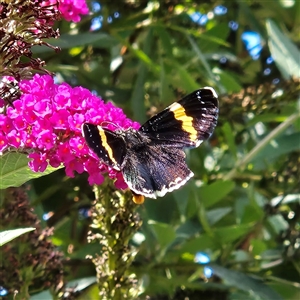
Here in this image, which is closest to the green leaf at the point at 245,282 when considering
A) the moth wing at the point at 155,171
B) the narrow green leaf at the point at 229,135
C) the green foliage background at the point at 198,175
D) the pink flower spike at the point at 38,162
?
the green foliage background at the point at 198,175

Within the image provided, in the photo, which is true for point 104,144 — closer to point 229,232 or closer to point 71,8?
point 71,8

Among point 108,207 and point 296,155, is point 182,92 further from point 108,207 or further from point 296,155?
point 108,207

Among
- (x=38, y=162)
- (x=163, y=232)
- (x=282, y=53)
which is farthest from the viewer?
(x=282, y=53)

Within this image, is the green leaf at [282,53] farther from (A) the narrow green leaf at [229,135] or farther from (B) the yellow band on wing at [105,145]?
(B) the yellow band on wing at [105,145]

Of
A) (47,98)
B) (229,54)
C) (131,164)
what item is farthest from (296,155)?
(47,98)

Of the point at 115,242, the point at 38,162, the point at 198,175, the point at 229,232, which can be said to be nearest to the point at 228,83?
the point at 198,175

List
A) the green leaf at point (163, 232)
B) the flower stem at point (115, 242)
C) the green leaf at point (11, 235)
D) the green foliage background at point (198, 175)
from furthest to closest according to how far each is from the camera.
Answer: the green foliage background at point (198, 175) < the green leaf at point (163, 232) < the flower stem at point (115, 242) < the green leaf at point (11, 235)
